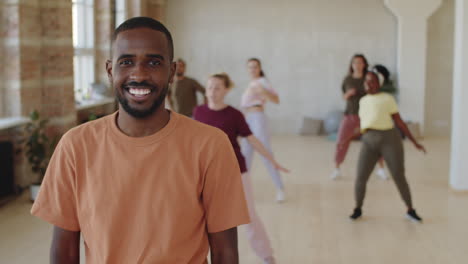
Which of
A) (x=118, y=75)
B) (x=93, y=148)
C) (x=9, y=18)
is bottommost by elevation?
(x=93, y=148)

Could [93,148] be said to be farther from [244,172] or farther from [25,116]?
[25,116]

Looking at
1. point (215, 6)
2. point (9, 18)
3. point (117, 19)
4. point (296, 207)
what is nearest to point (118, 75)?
point (296, 207)

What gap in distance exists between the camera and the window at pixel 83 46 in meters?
10.6

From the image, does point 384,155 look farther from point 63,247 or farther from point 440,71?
point 440,71

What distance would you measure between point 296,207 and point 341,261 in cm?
191

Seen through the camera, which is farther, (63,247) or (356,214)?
(356,214)

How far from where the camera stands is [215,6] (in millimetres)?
14148

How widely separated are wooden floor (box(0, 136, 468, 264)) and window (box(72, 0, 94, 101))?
11.9ft

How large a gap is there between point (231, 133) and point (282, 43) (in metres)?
9.83

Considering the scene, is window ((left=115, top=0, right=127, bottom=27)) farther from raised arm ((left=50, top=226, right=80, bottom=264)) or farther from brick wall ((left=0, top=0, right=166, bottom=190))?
raised arm ((left=50, top=226, right=80, bottom=264))

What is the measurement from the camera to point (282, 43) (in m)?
14.1

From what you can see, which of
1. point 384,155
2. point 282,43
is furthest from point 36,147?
point 282,43

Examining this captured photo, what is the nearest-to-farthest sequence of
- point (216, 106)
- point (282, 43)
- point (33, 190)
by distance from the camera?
1. point (216, 106)
2. point (33, 190)
3. point (282, 43)

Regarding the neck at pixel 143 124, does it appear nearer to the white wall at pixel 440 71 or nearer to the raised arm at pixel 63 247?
the raised arm at pixel 63 247
